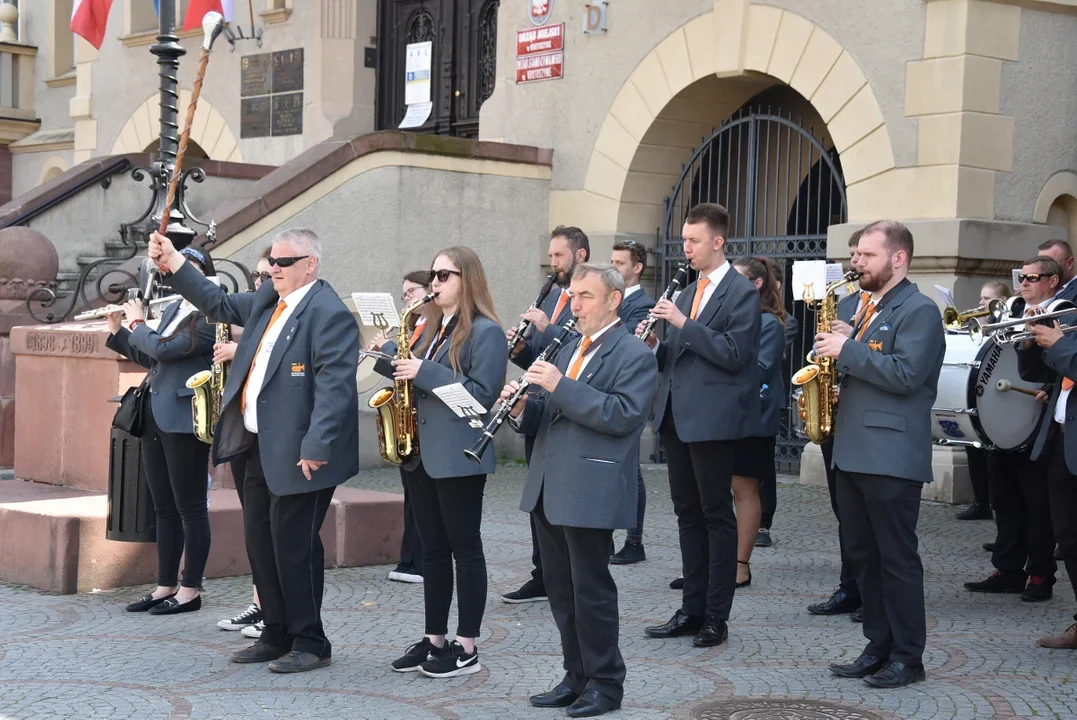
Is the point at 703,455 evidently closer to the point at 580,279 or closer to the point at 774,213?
the point at 580,279

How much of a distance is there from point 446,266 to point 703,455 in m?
1.56

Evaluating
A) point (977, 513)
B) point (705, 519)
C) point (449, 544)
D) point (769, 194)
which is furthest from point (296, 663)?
point (769, 194)

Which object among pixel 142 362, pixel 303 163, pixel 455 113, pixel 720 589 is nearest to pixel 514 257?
pixel 303 163

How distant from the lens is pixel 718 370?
277 inches

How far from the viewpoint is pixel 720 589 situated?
6840 millimetres

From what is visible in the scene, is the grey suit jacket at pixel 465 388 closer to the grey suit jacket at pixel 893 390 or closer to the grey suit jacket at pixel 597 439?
the grey suit jacket at pixel 597 439

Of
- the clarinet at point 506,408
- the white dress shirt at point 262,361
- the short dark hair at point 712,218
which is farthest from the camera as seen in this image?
the short dark hair at point 712,218

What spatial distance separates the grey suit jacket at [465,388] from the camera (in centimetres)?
618

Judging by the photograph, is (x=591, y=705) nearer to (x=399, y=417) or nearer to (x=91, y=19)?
(x=399, y=417)

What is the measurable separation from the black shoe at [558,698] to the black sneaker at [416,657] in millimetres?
685

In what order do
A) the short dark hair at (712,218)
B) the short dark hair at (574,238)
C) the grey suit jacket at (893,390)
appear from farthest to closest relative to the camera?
1. the short dark hair at (574,238)
2. the short dark hair at (712,218)
3. the grey suit jacket at (893,390)

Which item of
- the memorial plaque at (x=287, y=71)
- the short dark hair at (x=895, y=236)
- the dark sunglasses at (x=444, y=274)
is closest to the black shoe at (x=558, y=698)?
the dark sunglasses at (x=444, y=274)

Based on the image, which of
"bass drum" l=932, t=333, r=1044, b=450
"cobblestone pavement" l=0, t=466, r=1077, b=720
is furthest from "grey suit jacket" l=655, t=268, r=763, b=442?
"bass drum" l=932, t=333, r=1044, b=450

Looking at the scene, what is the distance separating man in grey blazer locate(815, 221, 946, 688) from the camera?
20.1 ft
